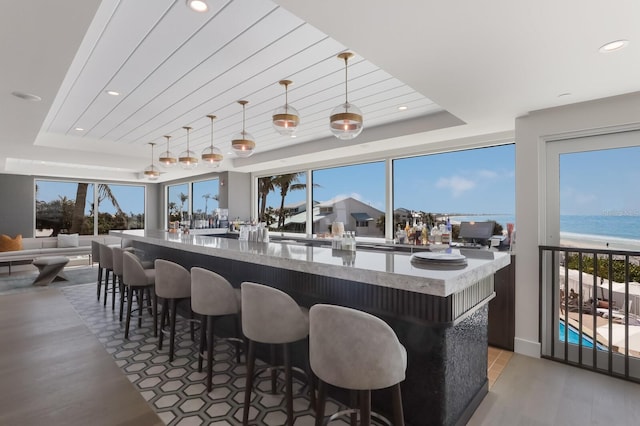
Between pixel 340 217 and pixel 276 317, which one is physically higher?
pixel 340 217

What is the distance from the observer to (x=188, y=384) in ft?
8.54

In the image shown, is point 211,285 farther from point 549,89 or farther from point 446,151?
point 446,151

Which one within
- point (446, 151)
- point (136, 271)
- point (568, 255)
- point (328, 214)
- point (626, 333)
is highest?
point (446, 151)

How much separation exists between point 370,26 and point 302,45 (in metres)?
0.78

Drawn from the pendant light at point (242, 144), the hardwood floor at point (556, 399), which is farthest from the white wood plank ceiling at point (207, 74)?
the hardwood floor at point (556, 399)

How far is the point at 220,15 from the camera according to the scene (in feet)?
6.70

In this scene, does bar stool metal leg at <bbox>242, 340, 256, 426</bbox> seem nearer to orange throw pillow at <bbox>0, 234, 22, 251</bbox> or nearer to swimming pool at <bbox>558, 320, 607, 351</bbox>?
swimming pool at <bbox>558, 320, 607, 351</bbox>

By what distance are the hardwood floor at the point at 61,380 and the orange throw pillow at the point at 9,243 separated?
4.70 m

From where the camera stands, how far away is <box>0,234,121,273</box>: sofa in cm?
748

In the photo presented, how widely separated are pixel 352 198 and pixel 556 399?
4296mm

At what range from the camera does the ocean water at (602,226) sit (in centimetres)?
294

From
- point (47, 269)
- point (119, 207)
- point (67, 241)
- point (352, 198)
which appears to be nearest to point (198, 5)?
point (352, 198)

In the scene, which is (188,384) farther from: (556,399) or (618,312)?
(618,312)

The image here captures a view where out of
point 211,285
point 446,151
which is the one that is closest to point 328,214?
point 446,151
